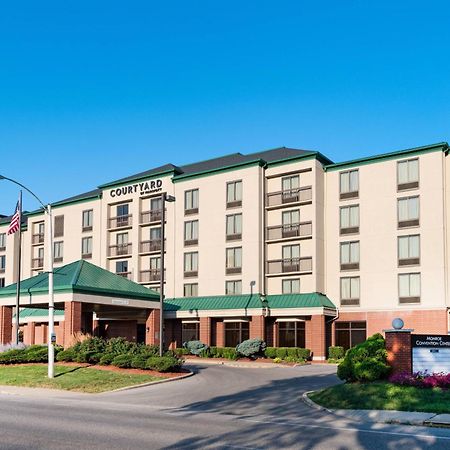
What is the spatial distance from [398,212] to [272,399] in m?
27.9

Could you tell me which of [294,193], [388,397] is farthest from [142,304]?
[388,397]

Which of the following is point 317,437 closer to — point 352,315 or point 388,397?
point 388,397

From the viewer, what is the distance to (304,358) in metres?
47.6

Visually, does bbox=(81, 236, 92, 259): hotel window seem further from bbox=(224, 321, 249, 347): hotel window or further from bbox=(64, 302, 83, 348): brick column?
bbox=(64, 302, 83, 348): brick column

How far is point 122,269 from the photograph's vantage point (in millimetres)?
62500

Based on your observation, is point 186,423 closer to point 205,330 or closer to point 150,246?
point 205,330

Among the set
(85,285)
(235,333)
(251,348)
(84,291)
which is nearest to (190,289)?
(235,333)

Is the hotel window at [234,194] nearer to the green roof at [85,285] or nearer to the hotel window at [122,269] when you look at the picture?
the green roof at [85,285]

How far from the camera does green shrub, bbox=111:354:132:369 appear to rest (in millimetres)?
32156

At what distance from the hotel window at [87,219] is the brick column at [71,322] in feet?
91.2

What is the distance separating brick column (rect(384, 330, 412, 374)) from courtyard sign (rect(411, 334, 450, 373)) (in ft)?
0.55

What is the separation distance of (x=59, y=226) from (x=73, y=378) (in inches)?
1612

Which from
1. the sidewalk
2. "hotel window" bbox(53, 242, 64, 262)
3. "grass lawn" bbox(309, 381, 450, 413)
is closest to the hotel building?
"hotel window" bbox(53, 242, 64, 262)

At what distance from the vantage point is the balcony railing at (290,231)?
5188cm
